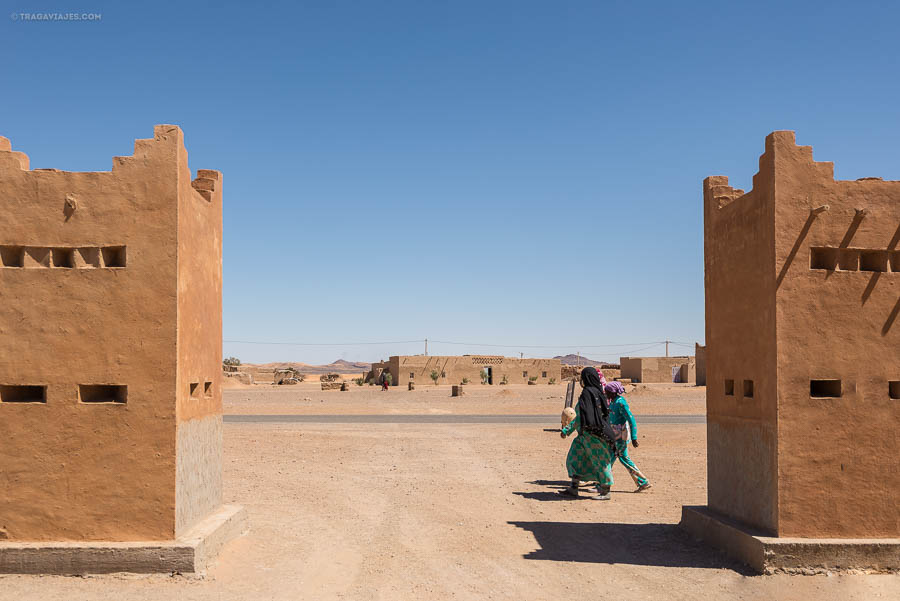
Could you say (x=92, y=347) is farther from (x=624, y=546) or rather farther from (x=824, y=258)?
(x=824, y=258)

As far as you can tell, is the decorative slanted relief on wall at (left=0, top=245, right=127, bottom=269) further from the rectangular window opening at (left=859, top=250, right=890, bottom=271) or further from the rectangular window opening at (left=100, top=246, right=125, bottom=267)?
the rectangular window opening at (left=859, top=250, right=890, bottom=271)

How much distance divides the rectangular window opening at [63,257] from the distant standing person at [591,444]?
713cm

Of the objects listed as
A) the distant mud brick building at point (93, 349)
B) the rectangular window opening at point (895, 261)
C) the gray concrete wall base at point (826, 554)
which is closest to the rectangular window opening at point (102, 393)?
the distant mud brick building at point (93, 349)

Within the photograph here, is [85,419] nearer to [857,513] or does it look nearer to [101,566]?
[101,566]

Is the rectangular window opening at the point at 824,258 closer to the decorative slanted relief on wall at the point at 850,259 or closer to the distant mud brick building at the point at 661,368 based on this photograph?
the decorative slanted relief on wall at the point at 850,259

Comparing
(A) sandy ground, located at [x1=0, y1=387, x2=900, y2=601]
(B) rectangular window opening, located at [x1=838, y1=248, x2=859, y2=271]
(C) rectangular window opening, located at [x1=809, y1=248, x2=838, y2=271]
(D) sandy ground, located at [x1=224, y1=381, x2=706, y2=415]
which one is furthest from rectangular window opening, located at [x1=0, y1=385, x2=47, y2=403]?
(D) sandy ground, located at [x1=224, y1=381, x2=706, y2=415]

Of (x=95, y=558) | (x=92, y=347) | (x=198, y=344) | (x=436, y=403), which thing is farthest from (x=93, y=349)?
(x=436, y=403)

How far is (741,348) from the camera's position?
802 cm

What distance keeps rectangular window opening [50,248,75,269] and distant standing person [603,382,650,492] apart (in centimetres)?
794

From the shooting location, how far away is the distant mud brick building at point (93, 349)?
6.96 metres

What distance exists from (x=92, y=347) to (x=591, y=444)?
730cm

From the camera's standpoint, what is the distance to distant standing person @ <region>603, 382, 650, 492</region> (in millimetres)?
11395

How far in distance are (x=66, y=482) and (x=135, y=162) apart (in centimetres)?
318

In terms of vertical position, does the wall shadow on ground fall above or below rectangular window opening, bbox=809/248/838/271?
below
